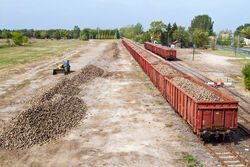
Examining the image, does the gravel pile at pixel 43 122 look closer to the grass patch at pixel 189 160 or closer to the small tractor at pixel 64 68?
the grass patch at pixel 189 160

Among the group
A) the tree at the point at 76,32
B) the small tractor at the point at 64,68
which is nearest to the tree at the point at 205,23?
the tree at the point at 76,32

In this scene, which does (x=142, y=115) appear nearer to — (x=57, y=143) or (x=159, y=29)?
(x=57, y=143)

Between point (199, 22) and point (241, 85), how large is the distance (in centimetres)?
13865

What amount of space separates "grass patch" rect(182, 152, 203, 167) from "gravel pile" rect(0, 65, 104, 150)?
6582 mm

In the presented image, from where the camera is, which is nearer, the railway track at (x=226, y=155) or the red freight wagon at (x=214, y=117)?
the railway track at (x=226, y=155)

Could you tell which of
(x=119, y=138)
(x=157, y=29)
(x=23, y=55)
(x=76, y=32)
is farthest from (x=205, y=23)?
(x=119, y=138)

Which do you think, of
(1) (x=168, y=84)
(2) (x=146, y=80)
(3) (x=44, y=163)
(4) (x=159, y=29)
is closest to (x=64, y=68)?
(2) (x=146, y=80)

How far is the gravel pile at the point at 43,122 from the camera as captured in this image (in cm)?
1107

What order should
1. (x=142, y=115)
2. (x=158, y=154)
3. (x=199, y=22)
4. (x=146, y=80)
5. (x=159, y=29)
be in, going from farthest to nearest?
(x=199, y=22) → (x=159, y=29) → (x=146, y=80) → (x=142, y=115) → (x=158, y=154)

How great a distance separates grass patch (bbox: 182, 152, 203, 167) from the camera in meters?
9.06

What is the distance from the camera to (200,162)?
9.24m

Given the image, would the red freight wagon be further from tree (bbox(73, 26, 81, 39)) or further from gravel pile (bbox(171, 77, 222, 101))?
tree (bbox(73, 26, 81, 39))

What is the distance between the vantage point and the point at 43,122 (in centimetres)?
1254

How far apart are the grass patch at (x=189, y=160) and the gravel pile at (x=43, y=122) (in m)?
6.58
